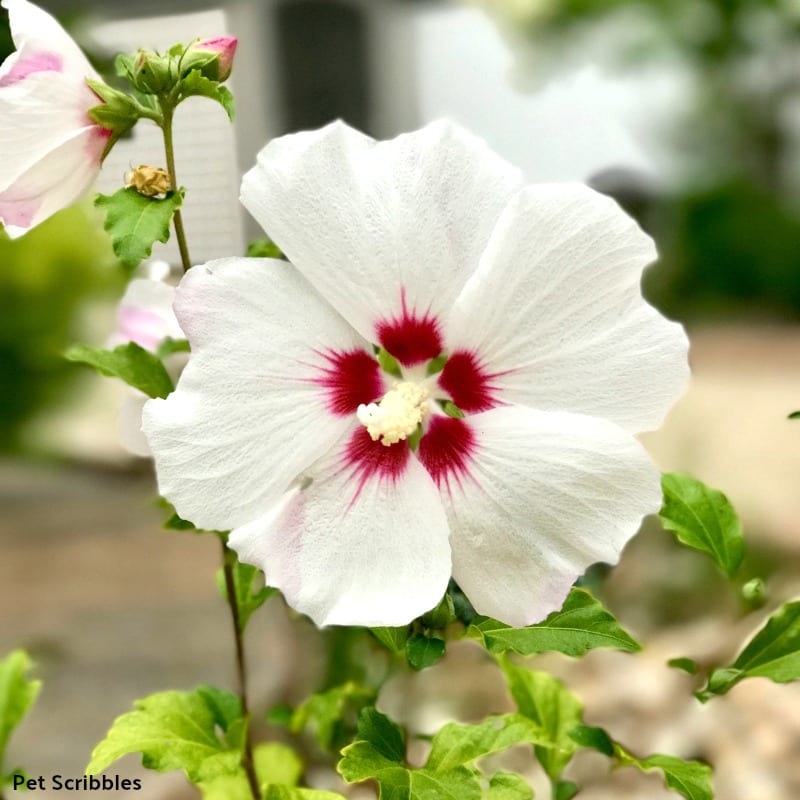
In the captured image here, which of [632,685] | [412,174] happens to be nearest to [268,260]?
[412,174]

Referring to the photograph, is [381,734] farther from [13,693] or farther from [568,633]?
[13,693]

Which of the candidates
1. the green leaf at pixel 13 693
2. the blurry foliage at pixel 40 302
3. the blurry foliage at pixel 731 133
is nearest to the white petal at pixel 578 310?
the green leaf at pixel 13 693

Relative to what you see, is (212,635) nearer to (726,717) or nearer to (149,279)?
(726,717)

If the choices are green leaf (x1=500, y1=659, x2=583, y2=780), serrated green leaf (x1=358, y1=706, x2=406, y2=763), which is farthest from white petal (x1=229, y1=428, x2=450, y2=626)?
green leaf (x1=500, y1=659, x2=583, y2=780)

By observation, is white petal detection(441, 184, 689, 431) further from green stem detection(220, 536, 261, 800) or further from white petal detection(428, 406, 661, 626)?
green stem detection(220, 536, 261, 800)

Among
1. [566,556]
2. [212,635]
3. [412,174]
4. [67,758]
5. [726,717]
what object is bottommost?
[212,635]

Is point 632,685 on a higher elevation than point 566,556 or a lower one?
lower

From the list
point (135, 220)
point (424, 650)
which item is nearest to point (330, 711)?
point (424, 650)
